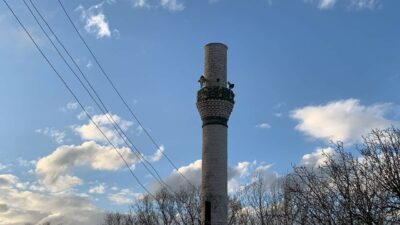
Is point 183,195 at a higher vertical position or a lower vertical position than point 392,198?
higher

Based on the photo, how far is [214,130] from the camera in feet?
85.1

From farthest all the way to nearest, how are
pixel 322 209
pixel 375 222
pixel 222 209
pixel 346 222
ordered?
pixel 222 209, pixel 322 209, pixel 346 222, pixel 375 222

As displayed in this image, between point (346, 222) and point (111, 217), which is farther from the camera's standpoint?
point (111, 217)

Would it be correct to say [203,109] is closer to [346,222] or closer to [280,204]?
[346,222]

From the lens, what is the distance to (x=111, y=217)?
5047 cm

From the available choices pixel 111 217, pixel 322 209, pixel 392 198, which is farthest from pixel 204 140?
pixel 111 217

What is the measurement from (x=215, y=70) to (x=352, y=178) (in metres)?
10.4

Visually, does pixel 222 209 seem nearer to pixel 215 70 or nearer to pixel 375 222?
pixel 215 70

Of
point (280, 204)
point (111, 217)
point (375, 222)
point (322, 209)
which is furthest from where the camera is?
point (111, 217)

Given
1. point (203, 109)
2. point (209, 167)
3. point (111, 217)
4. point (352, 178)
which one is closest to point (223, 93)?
point (203, 109)

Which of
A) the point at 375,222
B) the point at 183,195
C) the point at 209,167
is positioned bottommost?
the point at 375,222

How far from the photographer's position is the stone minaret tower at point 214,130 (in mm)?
24891

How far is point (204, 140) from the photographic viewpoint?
26.0m

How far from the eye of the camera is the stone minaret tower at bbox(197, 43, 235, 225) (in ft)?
81.7
